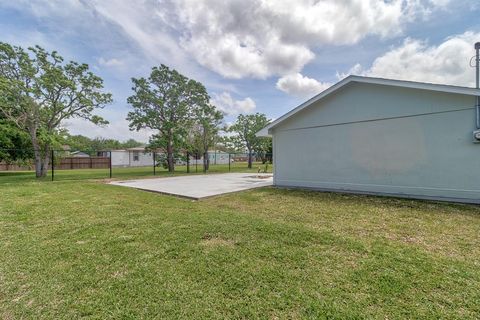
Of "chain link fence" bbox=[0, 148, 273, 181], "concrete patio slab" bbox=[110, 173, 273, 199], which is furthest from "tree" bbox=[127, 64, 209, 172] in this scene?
"concrete patio slab" bbox=[110, 173, 273, 199]

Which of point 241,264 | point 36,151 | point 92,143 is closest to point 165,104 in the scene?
point 36,151

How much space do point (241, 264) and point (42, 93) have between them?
1510 cm

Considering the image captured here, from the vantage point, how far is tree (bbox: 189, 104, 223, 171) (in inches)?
722

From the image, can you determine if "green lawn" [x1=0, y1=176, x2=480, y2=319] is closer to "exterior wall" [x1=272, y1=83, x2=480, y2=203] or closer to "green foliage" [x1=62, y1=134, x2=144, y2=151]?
"exterior wall" [x1=272, y1=83, x2=480, y2=203]

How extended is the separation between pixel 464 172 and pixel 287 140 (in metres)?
5.04

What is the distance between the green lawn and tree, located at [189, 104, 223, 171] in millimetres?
14346

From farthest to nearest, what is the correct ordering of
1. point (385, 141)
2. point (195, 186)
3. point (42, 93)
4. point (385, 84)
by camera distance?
point (42, 93) < point (195, 186) < point (385, 141) < point (385, 84)

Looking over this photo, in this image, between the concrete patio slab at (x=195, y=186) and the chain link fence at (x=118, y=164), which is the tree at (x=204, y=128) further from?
the concrete patio slab at (x=195, y=186)

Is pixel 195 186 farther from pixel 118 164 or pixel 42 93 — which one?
pixel 118 164

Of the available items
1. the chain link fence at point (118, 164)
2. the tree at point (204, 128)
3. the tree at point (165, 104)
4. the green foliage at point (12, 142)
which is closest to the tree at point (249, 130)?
the chain link fence at point (118, 164)

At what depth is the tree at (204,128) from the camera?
60.2 feet

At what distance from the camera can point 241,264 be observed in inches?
99.5

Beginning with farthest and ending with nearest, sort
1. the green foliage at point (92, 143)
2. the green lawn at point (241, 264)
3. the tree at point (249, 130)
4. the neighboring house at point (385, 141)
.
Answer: the tree at point (249, 130)
the green foliage at point (92, 143)
the neighboring house at point (385, 141)
the green lawn at point (241, 264)

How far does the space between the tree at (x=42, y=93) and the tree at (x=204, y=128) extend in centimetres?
674
